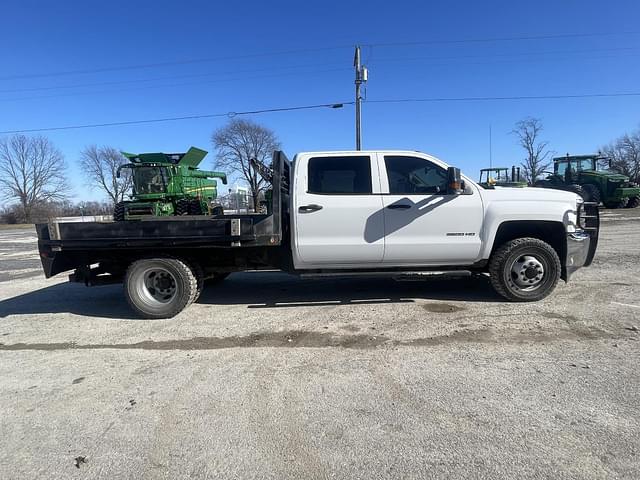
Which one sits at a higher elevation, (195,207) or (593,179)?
(593,179)

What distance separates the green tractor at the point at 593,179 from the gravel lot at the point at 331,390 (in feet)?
73.0

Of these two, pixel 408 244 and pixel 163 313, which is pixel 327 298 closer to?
pixel 408 244

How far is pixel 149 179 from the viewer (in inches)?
808

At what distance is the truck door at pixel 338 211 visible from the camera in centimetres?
499

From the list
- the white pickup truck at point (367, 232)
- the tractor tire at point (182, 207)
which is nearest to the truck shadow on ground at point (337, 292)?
the white pickup truck at point (367, 232)

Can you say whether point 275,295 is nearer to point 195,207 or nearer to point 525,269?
point 525,269

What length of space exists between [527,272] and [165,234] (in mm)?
4963

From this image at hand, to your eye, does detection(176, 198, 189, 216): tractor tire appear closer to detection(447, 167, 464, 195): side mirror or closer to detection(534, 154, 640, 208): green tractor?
detection(447, 167, 464, 195): side mirror

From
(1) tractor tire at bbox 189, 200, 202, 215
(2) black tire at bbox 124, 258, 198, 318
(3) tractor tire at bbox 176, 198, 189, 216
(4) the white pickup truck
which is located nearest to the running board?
(4) the white pickup truck

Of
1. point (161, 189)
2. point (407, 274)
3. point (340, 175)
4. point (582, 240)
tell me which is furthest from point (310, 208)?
point (161, 189)

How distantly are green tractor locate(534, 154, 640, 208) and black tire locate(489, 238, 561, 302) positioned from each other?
2166 centimetres

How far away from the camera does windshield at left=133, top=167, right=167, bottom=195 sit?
66.7 ft

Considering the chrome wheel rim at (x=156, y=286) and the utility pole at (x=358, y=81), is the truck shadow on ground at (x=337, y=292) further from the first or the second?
the utility pole at (x=358, y=81)

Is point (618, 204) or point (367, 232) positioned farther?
point (618, 204)
